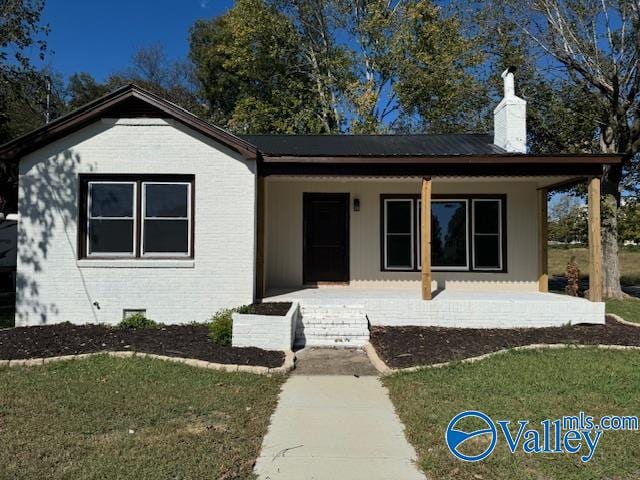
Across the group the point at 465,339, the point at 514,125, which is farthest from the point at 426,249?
the point at 514,125

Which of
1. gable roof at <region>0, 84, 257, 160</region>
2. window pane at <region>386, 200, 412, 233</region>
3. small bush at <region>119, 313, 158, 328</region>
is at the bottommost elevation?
small bush at <region>119, 313, 158, 328</region>

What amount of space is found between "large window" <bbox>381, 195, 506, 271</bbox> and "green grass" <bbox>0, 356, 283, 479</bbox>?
19.9 feet

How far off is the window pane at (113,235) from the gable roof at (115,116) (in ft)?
6.05

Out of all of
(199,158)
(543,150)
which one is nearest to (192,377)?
(199,158)

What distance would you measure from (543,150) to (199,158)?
41.4ft

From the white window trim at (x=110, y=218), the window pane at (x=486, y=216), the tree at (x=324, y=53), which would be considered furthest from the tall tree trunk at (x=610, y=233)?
the tree at (x=324, y=53)

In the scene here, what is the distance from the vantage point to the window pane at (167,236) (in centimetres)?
891

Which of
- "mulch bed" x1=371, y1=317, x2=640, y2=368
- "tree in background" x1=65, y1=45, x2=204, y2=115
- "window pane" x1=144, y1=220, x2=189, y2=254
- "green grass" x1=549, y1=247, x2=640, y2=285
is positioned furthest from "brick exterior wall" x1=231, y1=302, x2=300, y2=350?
"tree in background" x1=65, y1=45, x2=204, y2=115

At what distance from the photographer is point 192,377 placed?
18.7 ft

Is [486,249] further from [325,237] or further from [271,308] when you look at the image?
[271,308]

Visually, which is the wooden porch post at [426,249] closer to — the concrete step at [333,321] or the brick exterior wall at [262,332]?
the concrete step at [333,321]

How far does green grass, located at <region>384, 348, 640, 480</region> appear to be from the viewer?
3543 mm

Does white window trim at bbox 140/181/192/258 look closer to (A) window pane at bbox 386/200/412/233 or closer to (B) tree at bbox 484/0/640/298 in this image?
(A) window pane at bbox 386/200/412/233

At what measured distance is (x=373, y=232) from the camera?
11047 mm
